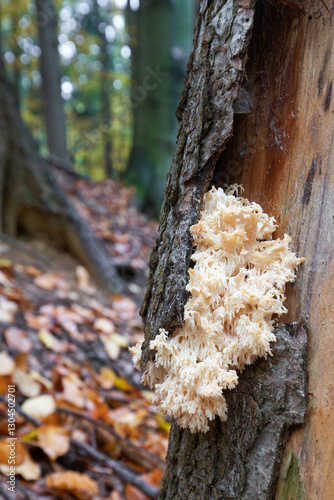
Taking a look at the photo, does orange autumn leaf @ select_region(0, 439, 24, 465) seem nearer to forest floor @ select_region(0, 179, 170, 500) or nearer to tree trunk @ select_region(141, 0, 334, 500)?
forest floor @ select_region(0, 179, 170, 500)

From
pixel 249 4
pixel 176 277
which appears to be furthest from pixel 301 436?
pixel 249 4

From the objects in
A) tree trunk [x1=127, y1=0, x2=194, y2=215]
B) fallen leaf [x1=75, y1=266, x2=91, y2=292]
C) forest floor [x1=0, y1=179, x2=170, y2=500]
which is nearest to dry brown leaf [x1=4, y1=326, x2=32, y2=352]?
forest floor [x1=0, y1=179, x2=170, y2=500]

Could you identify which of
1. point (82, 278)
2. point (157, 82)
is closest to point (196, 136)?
point (82, 278)

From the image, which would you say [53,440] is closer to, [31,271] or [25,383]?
[25,383]

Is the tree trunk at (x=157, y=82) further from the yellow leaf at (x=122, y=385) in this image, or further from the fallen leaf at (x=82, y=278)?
the yellow leaf at (x=122, y=385)

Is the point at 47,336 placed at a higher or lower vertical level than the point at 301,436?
lower

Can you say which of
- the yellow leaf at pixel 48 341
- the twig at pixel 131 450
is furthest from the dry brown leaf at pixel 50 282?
the twig at pixel 131 450

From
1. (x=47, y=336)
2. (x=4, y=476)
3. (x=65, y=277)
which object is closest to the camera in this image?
(x=4, y=476)

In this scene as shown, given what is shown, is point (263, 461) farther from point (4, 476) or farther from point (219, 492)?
point (4, 476)
